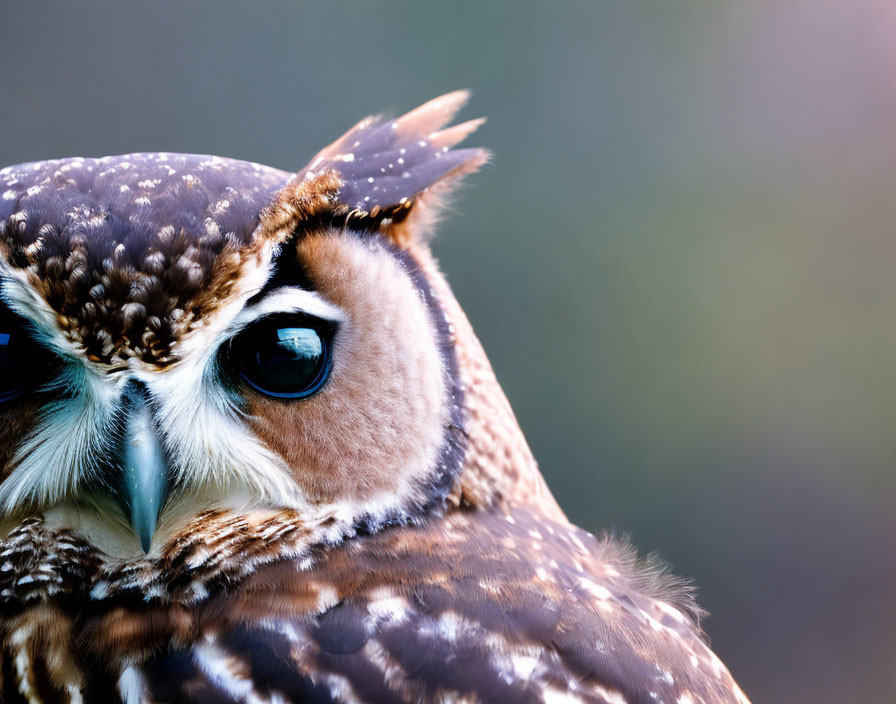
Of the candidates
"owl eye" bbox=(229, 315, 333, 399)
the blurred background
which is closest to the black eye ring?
"owl eye" bbox=(229, 315, 333, 399)

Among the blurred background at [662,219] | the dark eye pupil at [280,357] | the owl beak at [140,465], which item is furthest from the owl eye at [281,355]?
the blurred background at [662,219]

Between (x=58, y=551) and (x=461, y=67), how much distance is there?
2.75 meters

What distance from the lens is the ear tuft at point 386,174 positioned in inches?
38.8

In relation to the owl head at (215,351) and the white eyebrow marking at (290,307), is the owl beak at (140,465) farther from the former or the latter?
the white eyebrow marking at (290,307)

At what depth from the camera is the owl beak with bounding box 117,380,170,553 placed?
2.90 ft

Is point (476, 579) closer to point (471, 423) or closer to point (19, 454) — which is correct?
point (471, 423)

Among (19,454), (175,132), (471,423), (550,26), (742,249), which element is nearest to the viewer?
(19,454)

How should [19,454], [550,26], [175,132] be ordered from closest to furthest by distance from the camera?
[19,454] → [175,132] → [550,26]

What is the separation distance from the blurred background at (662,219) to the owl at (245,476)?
2.22 metres

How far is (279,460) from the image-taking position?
38.6 inches

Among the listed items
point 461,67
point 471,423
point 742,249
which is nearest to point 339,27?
point 461,67

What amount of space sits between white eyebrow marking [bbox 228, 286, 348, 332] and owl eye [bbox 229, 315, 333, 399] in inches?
0.4

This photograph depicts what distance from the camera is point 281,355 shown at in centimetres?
93

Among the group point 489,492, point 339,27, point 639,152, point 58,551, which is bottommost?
point 58,551
